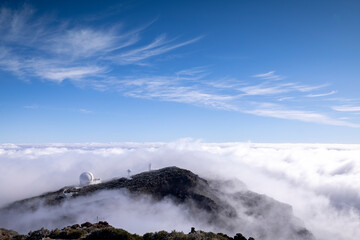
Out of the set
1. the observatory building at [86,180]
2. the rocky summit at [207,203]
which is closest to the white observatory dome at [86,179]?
the observatory building at [86,180]

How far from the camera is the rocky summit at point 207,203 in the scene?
191 feet

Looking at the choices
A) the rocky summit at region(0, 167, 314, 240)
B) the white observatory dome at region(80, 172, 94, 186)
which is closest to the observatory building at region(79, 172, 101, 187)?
the white observatory dome at region(80, 172, 94, 186)

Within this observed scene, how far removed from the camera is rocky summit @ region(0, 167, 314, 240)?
191 ft

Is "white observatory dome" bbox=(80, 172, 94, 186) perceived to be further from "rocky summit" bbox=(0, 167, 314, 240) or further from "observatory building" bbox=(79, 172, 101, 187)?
"rocky summit" bbox=(0, 167, 314, 240)

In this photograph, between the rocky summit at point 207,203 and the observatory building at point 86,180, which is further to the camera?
the observatory building at point 86,180

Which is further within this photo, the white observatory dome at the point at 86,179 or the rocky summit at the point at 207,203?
the white observatory dome at the point at 86,179

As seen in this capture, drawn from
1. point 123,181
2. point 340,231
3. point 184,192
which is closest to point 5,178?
point 123,181

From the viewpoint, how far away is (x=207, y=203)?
59219 mm

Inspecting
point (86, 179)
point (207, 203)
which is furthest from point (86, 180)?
point (207, 203)

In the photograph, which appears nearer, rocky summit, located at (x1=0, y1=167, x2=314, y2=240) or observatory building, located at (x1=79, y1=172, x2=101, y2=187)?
rocky summit, located at (x1=0, y1=167, x2=314, y2=240)

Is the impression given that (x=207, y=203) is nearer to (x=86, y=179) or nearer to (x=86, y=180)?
(x=86, y=180)

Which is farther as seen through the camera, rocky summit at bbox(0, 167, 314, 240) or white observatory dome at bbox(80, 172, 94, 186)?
white observatory dome at bbox(80, 172, 94, 186)

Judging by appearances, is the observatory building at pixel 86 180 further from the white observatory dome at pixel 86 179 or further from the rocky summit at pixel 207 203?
the rocky summit at pixel 207 203

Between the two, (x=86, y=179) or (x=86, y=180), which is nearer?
(x=86, y=180)
